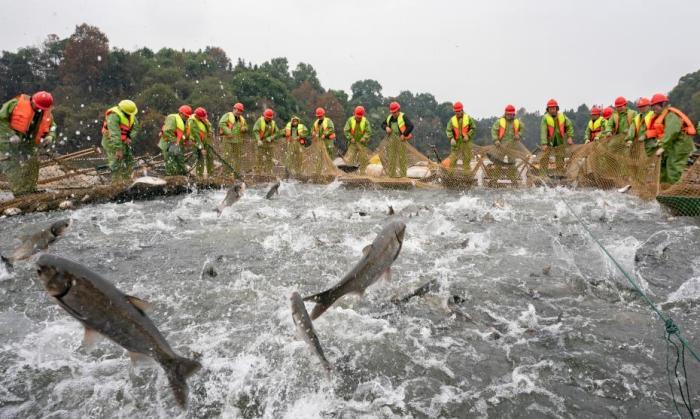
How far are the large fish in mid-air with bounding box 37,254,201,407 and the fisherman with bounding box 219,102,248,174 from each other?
39.6 ft

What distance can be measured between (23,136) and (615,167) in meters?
14.4

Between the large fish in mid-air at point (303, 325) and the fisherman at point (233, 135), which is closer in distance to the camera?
the large fish in mid-air at point (303, 325)

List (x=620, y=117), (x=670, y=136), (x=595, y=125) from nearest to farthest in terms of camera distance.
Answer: (x=670, y=136) < (x=620, y=117) < (x=595, y=125)

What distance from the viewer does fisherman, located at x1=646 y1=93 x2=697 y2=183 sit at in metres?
9.70

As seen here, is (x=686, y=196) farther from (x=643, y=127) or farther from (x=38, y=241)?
(x=38, y=241)

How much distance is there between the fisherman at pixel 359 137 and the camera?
49.8 ft

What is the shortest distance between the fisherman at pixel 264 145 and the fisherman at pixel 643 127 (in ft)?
35.0

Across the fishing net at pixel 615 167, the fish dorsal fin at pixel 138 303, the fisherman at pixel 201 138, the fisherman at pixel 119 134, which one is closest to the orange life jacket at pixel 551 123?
the fishing net at pixel 615 167

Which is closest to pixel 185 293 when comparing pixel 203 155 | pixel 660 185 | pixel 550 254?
pixel 550 254

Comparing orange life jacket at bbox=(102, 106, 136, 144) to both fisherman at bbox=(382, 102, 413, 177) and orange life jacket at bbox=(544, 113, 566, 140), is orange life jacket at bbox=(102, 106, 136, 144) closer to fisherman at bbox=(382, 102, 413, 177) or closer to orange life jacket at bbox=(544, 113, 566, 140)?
fisherman at bbox=(382, 102, 413, 177)

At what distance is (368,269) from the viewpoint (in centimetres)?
367

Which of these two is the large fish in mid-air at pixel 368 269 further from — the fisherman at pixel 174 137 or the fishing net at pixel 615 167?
the fisherman at pixel 174 137

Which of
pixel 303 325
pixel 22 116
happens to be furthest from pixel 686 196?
pixel 22 116

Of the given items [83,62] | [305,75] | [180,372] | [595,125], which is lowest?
Result: [180,372]
